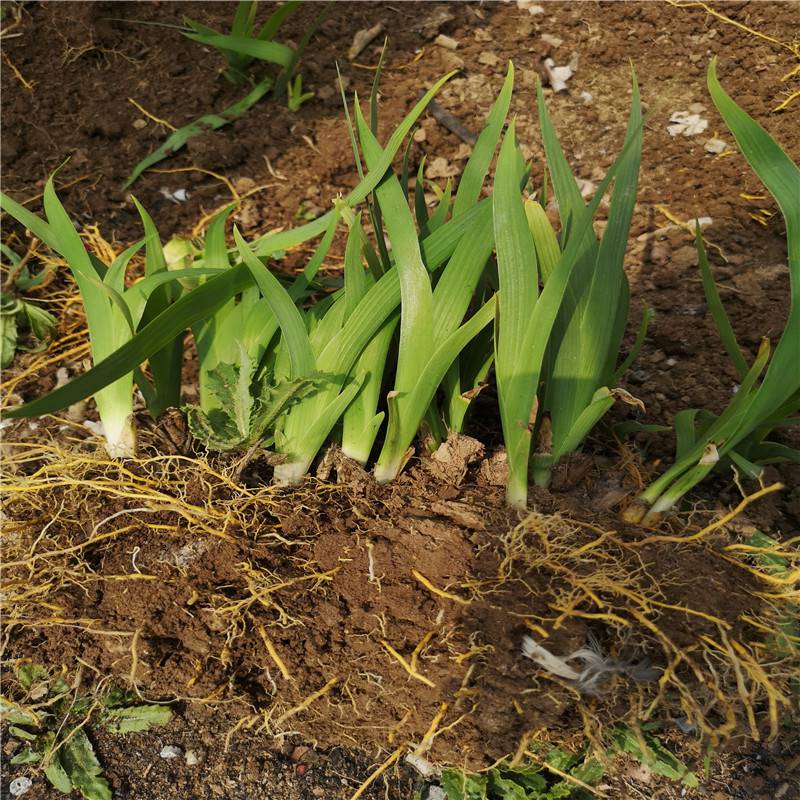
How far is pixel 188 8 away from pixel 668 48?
4.94 feet

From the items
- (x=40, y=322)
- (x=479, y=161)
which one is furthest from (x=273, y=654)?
(x=40, y=322)

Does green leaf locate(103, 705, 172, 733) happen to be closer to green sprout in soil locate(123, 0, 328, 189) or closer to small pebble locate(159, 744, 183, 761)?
small pebble locate(159, 744, 183, 761)

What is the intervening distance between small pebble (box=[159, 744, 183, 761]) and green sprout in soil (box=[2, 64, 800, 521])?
18.9 inches

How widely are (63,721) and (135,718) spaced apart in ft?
0.37

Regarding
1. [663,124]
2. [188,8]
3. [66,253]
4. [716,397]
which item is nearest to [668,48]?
[663,124]

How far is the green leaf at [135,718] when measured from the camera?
1.33 m

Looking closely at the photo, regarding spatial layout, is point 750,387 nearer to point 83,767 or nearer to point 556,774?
point 556,774

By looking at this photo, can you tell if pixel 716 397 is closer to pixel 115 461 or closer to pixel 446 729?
pixel 446 729

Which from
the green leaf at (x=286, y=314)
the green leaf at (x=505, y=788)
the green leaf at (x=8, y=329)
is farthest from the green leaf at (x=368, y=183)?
the green leaf at (x=505, y=788)

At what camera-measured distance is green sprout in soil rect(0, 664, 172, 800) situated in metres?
1.28

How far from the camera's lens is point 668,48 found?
2389 millimetres

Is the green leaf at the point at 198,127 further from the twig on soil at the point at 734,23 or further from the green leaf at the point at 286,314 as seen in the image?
the twig on soil at the point at 734,23

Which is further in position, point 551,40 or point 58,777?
point 551,40

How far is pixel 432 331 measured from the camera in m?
1.24
